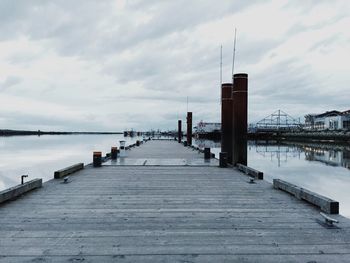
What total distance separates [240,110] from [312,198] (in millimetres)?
8050

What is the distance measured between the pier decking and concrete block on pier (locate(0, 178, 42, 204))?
0.70 ft

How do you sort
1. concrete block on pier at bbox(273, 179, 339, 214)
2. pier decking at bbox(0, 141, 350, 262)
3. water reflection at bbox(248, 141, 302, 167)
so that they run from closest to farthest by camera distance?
pier decking at bbox(0, 141, 350, 262) → concrete block on pier at bbox(273, 179, 339, 214) → water reflection at bbox(248, 141, 302, 167)

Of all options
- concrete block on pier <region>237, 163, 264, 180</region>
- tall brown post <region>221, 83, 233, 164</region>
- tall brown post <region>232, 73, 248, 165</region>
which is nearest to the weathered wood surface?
tall brown post <region>221, 83, 233, 164</region>

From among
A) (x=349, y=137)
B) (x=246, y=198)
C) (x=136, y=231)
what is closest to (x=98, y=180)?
(x=246, y=198)

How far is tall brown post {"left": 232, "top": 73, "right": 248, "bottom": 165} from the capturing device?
15.5 meters

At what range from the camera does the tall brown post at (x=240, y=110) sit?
15531 millimetres

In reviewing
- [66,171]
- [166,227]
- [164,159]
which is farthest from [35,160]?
[166,227]

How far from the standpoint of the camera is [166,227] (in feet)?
20.3

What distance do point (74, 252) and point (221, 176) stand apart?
8718mm

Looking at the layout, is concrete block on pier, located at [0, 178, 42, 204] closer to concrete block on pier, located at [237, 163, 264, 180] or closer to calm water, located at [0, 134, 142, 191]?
concrete block on pier, located at [237, 163, 264, 180]

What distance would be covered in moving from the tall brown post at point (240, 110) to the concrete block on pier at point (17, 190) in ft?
28.4

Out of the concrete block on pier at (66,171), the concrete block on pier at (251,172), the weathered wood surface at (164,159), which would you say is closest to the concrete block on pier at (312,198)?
the concrete block on pier at (251,172)

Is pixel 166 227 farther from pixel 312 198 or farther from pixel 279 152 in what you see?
pixel 279 152

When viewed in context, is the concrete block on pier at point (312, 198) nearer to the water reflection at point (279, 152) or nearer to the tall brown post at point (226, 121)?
the tall brown post at point (226, 121)
